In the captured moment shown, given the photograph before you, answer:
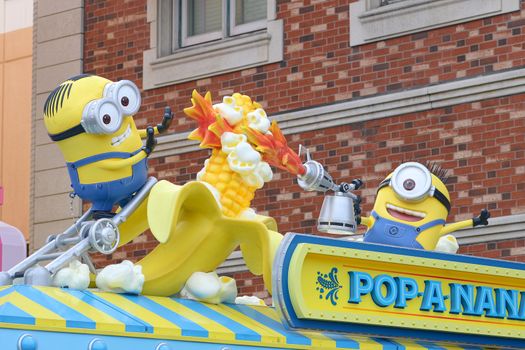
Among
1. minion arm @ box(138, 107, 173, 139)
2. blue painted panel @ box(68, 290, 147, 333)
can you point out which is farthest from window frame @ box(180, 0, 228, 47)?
blue painted panel @ box(68, 290, 147, 333)

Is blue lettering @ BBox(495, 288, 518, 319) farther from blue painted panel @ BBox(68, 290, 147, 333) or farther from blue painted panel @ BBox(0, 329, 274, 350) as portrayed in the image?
blue painted panel @ BBox(68, 290, 147, 333)

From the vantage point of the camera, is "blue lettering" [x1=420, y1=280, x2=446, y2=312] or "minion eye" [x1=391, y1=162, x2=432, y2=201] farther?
"minion eye" [x1=391, y1=162, x2=432, y2=201]

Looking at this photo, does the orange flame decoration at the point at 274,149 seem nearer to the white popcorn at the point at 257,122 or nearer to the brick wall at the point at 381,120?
the white popcorn at the point at 257,122

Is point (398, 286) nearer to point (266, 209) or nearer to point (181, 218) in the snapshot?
point (181, 218)

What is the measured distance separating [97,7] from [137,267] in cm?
758

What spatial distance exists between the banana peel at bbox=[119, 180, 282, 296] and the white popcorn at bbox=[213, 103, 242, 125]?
0.60 metres

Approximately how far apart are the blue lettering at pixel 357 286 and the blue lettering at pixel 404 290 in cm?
24

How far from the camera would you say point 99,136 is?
8773 mm

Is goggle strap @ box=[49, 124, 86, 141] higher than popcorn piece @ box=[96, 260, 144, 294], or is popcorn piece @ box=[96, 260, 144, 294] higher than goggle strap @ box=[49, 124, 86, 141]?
goggle strap @ box=[49, 124, 86, 141]

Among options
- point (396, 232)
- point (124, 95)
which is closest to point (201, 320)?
point (124, 95)

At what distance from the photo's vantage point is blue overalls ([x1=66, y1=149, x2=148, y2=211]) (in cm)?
886

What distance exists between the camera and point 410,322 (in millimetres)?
8922

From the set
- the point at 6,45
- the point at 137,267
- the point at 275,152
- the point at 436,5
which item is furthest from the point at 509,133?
the point at 6,45

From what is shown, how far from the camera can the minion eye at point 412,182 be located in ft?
31.8
